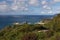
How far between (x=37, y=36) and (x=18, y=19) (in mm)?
5753

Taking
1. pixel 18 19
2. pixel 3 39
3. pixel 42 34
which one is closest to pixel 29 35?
pixel 42 34

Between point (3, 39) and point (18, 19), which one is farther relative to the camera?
A: point (18, 19)

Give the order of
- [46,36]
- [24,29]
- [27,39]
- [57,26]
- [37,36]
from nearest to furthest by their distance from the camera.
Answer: [27,39] < [37,36] < [46,36] < [24,29] < [57,26]

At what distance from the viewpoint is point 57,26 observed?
8852mm

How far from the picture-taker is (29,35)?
6.31 m

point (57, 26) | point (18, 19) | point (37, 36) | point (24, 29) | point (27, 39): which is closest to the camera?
point (27, 39)

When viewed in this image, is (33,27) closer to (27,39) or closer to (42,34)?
(42,34)

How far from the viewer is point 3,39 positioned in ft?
24.6

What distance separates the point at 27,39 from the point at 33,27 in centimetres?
295

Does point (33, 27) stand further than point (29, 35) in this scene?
Yes

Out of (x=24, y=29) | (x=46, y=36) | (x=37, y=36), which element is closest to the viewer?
(x=37, y=36)

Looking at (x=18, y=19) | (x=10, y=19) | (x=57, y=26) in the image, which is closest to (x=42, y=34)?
(x=57, y=26)

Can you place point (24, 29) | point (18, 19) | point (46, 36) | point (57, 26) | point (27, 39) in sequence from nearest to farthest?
point (27, 39) < point (46, 36) < point (24, 29) < point (57, 26) < point (18, 19)

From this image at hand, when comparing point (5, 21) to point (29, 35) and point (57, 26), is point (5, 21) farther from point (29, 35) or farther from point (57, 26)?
point (29, 35)
